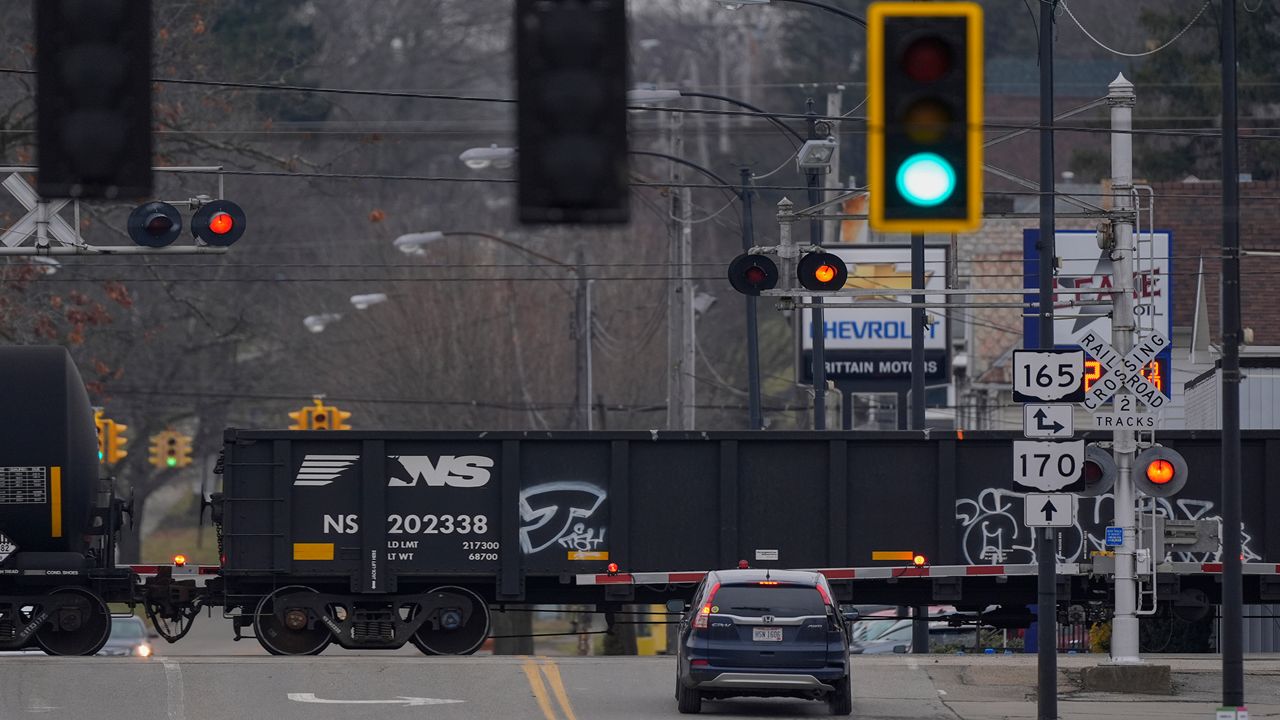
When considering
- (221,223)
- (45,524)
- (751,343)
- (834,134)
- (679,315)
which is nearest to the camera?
(45,524)

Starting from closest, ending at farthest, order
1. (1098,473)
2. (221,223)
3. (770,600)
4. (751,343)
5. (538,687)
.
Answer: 1. (1098,473)
2. (770,600)
3. (538,687)
4. (221,223)
5. (751,343)

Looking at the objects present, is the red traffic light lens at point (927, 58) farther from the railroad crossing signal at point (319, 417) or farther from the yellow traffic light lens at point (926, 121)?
the railroad crossing signal at point (319, 417)

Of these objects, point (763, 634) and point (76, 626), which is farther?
point (76, 626)

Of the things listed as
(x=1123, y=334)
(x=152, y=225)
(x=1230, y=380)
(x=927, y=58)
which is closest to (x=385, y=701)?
(x=152, y=225)

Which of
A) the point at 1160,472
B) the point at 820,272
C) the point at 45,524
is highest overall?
the point at 820,272

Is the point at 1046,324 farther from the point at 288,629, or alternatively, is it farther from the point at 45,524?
the point at 45,524

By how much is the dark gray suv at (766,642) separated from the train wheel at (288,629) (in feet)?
23.4

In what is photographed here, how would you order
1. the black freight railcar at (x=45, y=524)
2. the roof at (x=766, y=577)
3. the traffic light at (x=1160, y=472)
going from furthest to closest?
the black freight railcar at (x=45, y=524), the traffic light at (x=1160, y=472), the roof at (x=766, y=577)

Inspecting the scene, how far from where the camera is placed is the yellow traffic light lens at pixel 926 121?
7.95m

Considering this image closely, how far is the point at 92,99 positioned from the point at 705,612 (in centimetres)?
1033

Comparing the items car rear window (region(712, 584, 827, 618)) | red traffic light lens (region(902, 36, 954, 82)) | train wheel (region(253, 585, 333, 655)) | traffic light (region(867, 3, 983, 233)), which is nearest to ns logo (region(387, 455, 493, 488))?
train wheel (region(253, 585, 333, 655))

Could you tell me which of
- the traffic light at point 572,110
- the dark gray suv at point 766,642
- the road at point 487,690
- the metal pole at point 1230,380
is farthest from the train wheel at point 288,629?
the traffic light at point 572,110

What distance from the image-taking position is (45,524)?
76.3 ft

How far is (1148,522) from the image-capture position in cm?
2048
